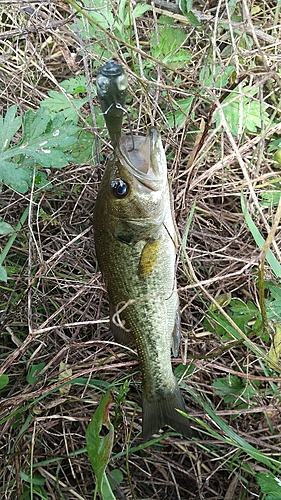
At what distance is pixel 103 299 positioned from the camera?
3098 mm

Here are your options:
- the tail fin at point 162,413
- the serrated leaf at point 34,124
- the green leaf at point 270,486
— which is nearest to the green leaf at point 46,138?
the serrated leaf at point 34,124

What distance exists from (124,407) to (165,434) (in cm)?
32

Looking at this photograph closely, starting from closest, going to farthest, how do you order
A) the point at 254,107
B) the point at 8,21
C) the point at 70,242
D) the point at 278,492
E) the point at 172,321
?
the point at 278,492 → the point at 172,321 → the point at 254,107 → the point at 70,242 → the point at 8,21

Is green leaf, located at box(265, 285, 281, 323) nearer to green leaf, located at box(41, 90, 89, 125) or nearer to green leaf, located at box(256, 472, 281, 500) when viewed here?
green leaf, located at box(256, 472, 281, 500)

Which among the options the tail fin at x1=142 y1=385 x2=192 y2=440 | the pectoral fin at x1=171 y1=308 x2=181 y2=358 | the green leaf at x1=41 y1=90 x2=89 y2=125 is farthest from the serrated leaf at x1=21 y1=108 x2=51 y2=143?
the tail fin at x1=142 y1=385 x2=192 y2=440

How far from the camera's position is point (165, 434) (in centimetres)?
286

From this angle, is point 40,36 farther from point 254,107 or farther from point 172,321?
point 172,321

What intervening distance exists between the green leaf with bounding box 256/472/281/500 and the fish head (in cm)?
143

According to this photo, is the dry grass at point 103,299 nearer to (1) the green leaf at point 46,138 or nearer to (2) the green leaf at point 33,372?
(2) the green leaf at point 33,372

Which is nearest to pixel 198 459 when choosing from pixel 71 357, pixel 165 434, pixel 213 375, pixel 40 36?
pixel 165 434

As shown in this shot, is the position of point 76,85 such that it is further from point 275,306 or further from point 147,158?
point 275,306

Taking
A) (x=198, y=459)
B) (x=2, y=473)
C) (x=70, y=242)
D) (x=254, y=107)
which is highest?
(x=254, y=107)

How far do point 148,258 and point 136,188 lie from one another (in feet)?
1.21

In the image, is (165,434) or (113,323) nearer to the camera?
(113,323)
